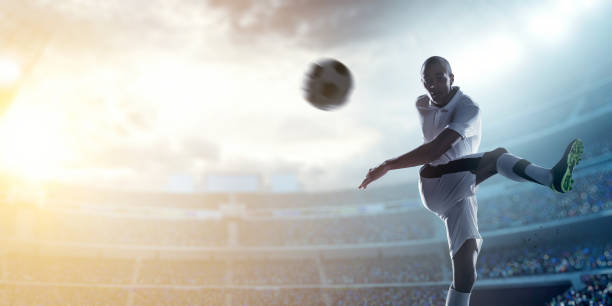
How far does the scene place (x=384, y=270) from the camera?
114 feet

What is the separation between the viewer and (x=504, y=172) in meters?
3.71

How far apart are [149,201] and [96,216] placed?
4934 mm

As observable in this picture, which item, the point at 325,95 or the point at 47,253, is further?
the point at 47,253

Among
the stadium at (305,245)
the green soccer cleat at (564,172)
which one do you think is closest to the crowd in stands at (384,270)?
the stadium at (305,245)

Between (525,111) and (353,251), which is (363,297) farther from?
(525,111)

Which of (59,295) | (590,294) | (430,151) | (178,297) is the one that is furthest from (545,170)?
(59,295)

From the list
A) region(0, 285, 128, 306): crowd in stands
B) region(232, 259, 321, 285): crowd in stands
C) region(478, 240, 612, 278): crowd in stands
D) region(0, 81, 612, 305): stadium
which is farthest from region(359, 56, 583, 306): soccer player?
region(232, 259, 321, 285): crowd in stands

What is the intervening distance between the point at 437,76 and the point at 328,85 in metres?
1.76

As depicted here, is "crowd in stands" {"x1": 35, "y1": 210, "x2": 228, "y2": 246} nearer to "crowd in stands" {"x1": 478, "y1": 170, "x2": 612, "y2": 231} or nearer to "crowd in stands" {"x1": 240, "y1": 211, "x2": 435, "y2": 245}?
"crowd in stands" {"x1": 240, "y1": 211, "x2": 435, "y2": 245}

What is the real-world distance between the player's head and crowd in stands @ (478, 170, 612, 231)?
26396mm

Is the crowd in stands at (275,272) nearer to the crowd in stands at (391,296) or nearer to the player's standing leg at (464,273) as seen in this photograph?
the crowd in stands at (391,296)

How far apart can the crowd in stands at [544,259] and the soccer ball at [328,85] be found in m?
24.4

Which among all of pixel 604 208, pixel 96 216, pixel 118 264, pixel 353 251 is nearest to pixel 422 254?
pixel 353 251

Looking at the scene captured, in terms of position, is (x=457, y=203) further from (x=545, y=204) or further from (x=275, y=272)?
(x=275, y=272)
